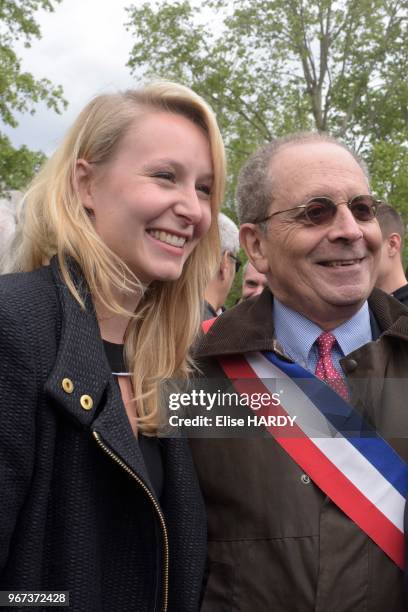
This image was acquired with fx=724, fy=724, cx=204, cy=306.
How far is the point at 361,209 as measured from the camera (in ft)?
8.11

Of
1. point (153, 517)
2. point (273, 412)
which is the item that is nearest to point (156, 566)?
point (153, 517)

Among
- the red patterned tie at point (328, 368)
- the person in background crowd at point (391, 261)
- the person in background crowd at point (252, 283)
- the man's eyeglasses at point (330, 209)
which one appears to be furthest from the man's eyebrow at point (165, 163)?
the person in background crowd at point (252, 283)

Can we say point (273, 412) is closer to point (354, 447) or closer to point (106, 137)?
point (354, 447)

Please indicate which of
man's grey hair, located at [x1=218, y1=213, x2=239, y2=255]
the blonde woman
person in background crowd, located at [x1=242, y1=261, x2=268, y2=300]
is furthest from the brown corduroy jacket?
person in background crowd, located at [x1=242, y1=261, x2=268, y2=300]

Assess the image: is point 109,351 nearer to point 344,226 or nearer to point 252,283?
point 344,226

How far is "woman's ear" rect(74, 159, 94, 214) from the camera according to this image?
216 centimetres

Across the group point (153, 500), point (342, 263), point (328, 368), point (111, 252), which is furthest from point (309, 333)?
point (153, 500)

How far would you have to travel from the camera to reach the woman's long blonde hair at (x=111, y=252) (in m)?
2.07

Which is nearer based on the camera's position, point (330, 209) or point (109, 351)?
point (109, 351)

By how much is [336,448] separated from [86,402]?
89 centimetres

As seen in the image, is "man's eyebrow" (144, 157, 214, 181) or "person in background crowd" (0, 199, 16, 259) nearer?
"man's eyebrow" (144, 157, 214, 181)

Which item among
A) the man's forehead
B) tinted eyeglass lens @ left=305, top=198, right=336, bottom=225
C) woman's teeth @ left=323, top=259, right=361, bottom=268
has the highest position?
the man's forehead

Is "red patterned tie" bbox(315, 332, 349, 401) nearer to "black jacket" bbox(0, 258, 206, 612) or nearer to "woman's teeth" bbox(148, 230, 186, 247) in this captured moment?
"woman's teeth" bbox(148, 230, 186, 247)

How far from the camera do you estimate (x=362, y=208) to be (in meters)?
2.47
